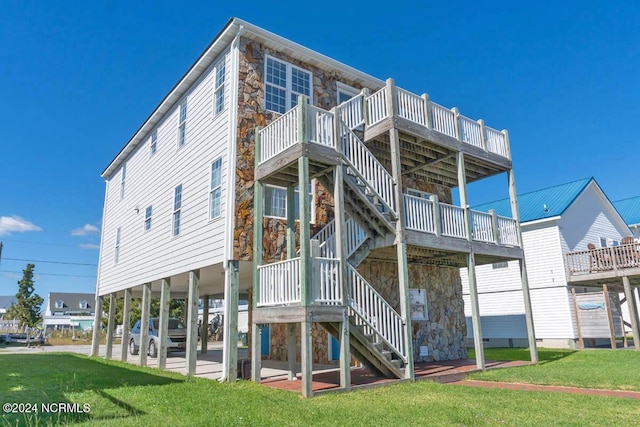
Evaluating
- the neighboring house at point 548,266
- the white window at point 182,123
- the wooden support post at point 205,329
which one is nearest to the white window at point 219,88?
the white window at point 182,123

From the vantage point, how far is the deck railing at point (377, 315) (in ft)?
30.2

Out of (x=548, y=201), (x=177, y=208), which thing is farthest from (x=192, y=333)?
(x=548, y=201)

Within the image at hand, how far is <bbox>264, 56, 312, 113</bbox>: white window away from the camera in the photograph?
12023 millimetres

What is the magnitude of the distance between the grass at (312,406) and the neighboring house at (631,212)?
84.8ft

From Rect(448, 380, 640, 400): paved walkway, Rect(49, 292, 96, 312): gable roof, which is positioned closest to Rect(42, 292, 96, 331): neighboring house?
Rect(49, 292, 96, 312): gable roof

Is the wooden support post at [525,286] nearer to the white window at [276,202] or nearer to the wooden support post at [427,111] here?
the wooden support post at [427,111]

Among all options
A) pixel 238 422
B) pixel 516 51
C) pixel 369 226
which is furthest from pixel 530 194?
pixel 238 422

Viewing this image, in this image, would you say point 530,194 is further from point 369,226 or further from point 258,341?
point 258,341

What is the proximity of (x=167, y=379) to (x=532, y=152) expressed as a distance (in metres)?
23.7

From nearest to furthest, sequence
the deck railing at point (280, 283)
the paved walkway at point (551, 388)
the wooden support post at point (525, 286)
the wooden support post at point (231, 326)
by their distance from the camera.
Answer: the paved walkway at point (551, 388)
the deck railing at point (280, 283)
the wooden support post at point (231, 326)
the wooden support post at point (525, 286)

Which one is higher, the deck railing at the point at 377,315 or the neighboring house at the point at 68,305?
the neighboring house at the point at 68,305

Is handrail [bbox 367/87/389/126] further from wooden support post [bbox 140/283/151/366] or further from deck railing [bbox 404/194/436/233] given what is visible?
wooden support post [bbox 140/283/151/366]

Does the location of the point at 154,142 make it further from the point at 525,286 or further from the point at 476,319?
the point at 525,286

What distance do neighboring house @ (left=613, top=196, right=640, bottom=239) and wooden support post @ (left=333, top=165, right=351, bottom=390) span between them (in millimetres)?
26690
